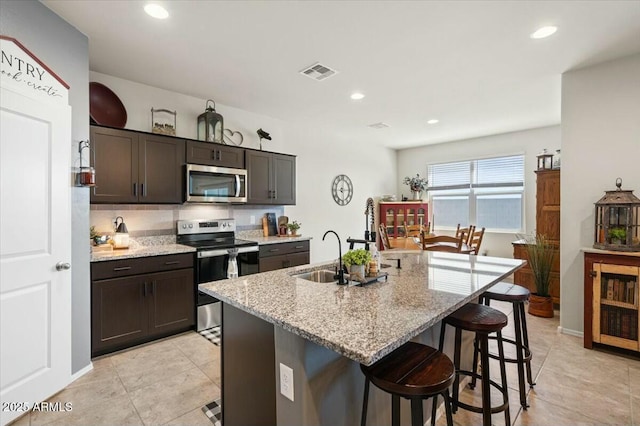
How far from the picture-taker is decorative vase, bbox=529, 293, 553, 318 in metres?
3.76

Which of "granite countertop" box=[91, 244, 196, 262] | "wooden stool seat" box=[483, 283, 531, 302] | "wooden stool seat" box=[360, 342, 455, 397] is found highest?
"granite countertop" box=[91, 244, 196, 262]

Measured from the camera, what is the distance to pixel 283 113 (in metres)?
4.56

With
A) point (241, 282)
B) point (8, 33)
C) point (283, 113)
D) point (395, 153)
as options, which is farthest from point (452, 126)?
point (8, 33)

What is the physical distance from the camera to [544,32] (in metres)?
2.48

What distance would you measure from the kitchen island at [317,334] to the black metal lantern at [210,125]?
2494 mm

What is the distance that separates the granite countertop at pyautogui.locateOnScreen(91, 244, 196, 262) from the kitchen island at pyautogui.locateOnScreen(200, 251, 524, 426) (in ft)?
5.00

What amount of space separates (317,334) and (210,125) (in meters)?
3.43

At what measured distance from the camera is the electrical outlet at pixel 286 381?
125 centimetres

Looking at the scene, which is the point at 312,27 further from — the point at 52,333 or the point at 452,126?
the point at 452,126

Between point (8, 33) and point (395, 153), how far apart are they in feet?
21.5

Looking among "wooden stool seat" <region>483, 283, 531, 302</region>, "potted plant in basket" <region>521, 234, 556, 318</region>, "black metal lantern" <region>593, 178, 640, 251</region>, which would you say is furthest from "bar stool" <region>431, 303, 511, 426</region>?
"potted plant in basket" <region>521, 234, 556, 318</region>

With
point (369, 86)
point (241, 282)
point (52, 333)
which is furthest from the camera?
point (369, 86)

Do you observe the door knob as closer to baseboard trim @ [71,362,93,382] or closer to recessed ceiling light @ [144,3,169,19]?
baseboard trim @ [71,362,93,382]

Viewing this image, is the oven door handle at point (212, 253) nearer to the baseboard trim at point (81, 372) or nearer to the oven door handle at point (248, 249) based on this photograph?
the oven door handle at point (248, 249)
